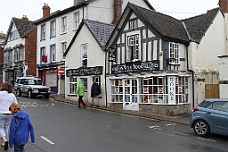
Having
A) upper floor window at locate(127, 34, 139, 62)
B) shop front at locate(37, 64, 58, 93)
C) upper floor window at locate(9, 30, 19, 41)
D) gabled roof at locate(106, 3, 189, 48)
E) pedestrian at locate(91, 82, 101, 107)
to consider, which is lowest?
pedestrian at locate(91, 82, 101, 107)

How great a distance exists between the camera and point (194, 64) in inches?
705

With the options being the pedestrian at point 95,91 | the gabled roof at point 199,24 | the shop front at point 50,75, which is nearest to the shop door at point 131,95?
the pedestrian at point 95,91

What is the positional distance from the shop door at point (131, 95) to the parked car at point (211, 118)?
7.66m

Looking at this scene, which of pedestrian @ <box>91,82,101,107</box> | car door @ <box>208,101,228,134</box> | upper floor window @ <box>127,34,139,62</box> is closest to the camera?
car door @ <box>208,101,228,134</box>

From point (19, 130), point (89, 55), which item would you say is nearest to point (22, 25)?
point (89, 55)

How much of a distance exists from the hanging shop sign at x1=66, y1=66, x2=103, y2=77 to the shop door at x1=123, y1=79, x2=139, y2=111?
2.90 metres

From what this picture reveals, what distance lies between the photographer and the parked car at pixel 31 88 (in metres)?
25.8

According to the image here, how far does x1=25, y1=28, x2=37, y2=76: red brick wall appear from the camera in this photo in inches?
1405

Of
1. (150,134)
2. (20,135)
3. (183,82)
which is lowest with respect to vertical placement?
(150,134)

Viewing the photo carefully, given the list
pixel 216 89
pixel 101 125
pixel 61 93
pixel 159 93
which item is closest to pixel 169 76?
pixel 159 93

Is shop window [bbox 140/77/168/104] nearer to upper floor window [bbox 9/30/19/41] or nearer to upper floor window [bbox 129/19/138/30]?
upper floor window [bbox 129/19/138/30]

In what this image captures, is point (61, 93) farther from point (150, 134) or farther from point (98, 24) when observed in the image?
point (150, 134)

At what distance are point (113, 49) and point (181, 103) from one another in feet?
21.2

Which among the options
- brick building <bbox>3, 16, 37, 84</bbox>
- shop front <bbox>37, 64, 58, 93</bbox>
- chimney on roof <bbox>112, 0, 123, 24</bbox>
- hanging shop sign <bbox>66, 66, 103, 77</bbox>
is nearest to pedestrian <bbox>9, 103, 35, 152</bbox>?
hanging shop sign <bbox>66, 66, 103, 77</bbox>
